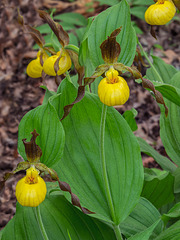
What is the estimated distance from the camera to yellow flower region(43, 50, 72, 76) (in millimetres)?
1596

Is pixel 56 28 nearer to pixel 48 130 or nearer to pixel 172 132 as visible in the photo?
pixel 48 130

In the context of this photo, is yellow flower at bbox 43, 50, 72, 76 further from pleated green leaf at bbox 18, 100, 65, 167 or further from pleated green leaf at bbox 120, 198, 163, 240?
pleated green leaf at bbox 120, 198, 163, 240

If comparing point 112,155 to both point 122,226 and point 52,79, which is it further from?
point 52,79

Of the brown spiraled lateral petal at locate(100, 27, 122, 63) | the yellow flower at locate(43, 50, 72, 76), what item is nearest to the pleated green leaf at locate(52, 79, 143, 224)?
the yellow flower at locate(43, 50, 72, 76)

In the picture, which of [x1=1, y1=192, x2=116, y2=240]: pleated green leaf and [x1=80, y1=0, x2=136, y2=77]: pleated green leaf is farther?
[x1=1, y1=192, x2=116, y2=240]: pleated green leaf

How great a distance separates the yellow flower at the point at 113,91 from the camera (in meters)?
1.20

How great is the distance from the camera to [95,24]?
4.52 ft

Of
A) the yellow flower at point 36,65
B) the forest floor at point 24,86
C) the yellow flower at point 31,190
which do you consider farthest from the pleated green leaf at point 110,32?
the forest floor at point 24,86

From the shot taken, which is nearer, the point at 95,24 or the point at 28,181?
the point at 28,181

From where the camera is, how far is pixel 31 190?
1.23 m

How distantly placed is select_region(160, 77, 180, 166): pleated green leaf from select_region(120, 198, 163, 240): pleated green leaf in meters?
0.43

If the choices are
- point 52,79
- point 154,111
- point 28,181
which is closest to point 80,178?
point 28,181

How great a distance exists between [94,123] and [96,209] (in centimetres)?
39

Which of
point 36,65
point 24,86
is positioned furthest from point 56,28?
point 24,86
